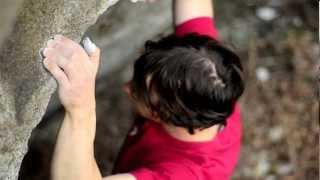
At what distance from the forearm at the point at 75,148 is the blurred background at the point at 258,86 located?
27.4 inches

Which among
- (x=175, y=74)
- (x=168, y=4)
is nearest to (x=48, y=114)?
(x=168, y=4)

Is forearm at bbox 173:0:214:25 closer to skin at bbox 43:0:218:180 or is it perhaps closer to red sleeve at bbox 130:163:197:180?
red sleeve at bbox 130:163:197:180

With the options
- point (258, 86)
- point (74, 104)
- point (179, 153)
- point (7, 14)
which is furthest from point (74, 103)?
point (258, 86)

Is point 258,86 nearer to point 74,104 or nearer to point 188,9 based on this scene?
point 188,9

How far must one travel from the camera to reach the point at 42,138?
1.99 meters

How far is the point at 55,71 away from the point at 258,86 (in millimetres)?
1497

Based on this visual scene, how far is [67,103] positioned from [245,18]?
1.58 m

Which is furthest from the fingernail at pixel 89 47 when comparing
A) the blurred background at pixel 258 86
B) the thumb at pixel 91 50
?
the blurred background at pixel 258 86

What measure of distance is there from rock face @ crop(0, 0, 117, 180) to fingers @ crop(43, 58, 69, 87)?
0.01 meters

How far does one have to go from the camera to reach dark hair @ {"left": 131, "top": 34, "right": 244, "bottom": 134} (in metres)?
1.37

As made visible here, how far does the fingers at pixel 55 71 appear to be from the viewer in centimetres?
105

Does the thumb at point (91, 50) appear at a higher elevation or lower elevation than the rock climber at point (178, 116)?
higher

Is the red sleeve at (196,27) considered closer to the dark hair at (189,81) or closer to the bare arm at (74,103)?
the dark hair at (189,81)

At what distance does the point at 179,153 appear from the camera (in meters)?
1.48
